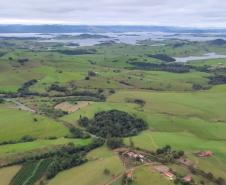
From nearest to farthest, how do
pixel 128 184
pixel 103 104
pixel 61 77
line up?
pixel 128 184 → pixel 103 104 → pixel 61 77

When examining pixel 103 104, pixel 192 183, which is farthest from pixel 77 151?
pixel 103 104

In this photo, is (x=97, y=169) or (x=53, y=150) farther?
(x=53, y=150)

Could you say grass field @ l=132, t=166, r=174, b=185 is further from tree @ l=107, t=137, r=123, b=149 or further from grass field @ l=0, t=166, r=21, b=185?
grass field @ l=0, t=166, r=21, b=185

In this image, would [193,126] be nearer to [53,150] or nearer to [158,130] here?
[158,130]

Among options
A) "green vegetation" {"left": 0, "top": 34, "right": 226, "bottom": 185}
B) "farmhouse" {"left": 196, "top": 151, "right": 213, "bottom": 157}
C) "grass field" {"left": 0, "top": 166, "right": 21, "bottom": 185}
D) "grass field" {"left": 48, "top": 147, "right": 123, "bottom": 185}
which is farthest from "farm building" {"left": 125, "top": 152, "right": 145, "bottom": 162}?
"grass field" {"left": 0, "top": 166, "right": 21, "bottom": 185}

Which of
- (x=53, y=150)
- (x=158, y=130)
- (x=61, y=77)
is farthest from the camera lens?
(x=61, y=77)

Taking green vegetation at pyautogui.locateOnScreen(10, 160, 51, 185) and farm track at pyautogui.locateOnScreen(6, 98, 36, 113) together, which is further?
farm track at pyautogui.locateOnScreen(6, 98, 36, 113)

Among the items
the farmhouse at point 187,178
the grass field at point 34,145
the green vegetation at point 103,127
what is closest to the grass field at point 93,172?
the green vegetation at point 103,127

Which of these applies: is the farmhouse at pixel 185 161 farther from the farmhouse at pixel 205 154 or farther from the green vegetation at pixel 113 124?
the green vegetation at pixel 113 124
